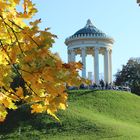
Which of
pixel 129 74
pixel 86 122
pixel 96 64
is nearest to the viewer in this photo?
pixel 86 122

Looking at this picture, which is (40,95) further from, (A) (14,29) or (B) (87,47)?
(B) (87,47)

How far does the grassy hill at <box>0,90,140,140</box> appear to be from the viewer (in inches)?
Answer: 1314

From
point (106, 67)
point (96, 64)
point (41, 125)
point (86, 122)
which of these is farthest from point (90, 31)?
point (41, 125)

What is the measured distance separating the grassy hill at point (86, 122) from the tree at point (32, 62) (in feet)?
88.5

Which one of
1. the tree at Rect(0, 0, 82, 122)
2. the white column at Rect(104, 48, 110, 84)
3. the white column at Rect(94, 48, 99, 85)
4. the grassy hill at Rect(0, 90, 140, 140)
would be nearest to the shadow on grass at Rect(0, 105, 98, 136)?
the grassy hill at Rect(0, 90, 140, 140)

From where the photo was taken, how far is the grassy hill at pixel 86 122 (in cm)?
3338

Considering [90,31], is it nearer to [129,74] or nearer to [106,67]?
[106,67]

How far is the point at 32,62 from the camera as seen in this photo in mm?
4629

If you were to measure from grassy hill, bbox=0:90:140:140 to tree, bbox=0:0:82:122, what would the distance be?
27.0 metres

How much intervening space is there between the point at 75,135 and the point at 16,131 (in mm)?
4678

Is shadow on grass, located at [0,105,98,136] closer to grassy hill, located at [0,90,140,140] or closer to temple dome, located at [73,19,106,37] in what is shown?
grassy hill, located at [0,90,140,140]

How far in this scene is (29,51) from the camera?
469 cm

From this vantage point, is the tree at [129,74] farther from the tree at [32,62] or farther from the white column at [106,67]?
the tree at [32,62]

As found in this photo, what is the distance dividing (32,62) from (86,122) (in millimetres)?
32340
